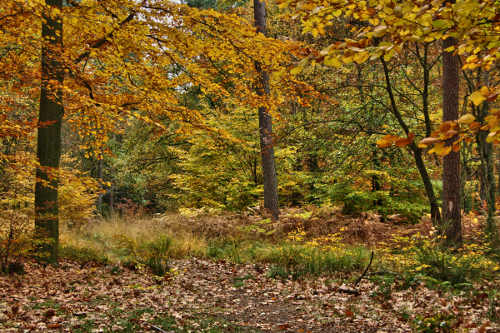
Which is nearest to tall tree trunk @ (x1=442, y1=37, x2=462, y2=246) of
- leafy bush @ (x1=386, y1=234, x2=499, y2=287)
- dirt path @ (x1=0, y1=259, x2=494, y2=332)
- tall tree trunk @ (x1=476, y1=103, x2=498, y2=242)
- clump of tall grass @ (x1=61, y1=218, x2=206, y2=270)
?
tall tree trunk @ (x1=476, y1=103, x2=498, y2=242)

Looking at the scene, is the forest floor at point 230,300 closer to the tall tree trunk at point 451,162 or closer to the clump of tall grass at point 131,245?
the clump of tall grass at point 131,245

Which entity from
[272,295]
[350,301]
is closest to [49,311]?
[272,295]

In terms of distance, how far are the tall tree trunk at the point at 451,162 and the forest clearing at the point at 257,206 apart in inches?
1.3

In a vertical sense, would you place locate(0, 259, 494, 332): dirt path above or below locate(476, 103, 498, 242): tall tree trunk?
below

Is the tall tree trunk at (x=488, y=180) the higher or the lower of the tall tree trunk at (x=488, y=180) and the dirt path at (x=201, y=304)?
the higher

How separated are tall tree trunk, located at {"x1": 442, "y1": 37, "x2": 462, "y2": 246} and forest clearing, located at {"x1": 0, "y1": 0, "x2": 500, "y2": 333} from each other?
3 centimetres

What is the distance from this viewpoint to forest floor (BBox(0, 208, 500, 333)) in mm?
4203

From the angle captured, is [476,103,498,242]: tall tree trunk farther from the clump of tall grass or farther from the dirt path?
the clump of tall grass

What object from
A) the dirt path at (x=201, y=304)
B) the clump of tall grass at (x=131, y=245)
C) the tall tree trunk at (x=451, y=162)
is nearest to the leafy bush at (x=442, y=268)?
the dirt path at (x=201, y=304)

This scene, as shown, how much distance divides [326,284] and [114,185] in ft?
64.8

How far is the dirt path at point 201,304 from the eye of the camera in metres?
4.27

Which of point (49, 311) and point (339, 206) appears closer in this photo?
point (49, 311)

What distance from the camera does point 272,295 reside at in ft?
19.7

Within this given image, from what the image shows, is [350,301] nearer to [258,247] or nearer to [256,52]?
[258,247]
